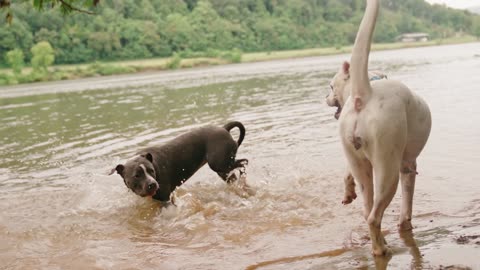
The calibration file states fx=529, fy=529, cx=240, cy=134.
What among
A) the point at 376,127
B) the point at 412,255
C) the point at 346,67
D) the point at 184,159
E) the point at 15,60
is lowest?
the point at 15,60

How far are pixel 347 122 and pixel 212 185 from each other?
4849mm

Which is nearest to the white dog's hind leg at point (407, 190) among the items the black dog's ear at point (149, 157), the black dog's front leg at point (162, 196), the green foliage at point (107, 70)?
the black dog's front leg at point (162, 196)

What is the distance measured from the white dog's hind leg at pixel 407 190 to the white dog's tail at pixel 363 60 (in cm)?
105

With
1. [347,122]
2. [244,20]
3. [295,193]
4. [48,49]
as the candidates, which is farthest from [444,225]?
[244,20]

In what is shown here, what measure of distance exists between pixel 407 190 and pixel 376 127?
4.73 feet

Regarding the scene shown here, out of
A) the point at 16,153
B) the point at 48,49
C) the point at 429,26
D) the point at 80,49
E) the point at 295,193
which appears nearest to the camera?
the point at 295,193

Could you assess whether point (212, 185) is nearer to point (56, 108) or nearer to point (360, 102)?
point (360, 102)

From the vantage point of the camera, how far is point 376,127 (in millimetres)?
4355

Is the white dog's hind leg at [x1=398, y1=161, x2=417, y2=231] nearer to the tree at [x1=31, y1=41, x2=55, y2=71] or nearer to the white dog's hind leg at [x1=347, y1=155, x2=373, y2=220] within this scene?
Result: the white dog's hind leg at [x1=347, y1=155, x2=373, y2=220]

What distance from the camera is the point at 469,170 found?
26.7 ft

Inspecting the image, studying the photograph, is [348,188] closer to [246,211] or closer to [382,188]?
[382,188]

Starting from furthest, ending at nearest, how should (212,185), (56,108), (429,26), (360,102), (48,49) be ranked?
(429,26) < (48,49) < (56,108) < (212,185) < (360,102)

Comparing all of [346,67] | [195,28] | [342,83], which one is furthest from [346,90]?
[195,28]

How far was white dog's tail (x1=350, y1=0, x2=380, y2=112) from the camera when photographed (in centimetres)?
450
